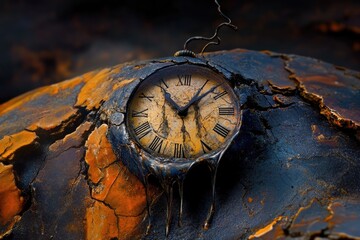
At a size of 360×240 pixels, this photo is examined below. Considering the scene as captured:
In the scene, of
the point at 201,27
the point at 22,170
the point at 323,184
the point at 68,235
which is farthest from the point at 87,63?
the point at 323,184

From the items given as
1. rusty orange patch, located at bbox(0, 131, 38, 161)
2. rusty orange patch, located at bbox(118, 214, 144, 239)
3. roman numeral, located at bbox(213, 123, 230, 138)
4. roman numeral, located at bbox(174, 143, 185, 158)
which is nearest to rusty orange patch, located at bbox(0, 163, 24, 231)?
rusty orange patch, located at bbox(0, 131, 38, 161)

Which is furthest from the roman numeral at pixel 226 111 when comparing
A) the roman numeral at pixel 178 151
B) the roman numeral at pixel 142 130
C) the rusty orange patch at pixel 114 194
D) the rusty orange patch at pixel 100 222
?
the rusty orange patch at pixel 100 222

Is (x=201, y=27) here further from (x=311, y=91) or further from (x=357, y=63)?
(x=311, y=91)

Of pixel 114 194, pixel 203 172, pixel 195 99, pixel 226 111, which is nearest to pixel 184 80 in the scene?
pixel 195 99

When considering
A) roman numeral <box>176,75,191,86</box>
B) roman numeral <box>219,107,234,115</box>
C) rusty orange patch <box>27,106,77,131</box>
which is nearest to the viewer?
roman numeral <box>219,107,234,115</box>

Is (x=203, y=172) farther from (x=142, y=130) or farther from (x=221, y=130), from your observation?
(x=142, y=130)

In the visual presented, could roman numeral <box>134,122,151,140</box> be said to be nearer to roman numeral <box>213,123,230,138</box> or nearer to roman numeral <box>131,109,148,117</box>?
roman numeral <box>131,109,148,117</box>

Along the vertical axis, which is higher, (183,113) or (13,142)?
(183,113)

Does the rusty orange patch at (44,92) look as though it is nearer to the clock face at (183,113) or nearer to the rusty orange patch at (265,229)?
the clock face at (183,113)
